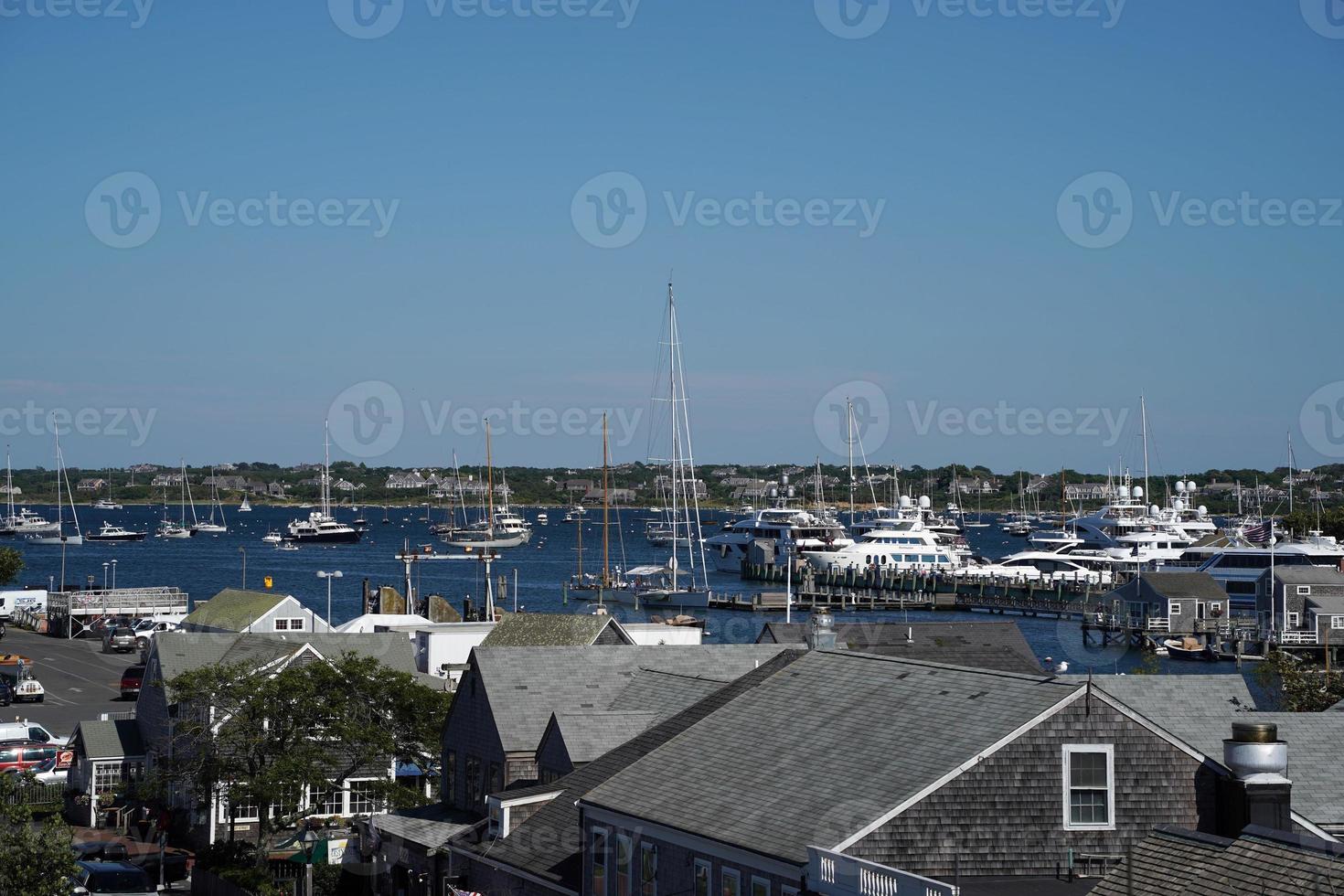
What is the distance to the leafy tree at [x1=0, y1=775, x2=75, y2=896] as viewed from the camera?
27.5 meters

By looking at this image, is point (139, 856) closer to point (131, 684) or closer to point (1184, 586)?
point (131, 684)

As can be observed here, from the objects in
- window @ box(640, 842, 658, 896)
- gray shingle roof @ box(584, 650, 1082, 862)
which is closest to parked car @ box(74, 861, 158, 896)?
gray shingle roof @ box(584, 650, 1082, 862)

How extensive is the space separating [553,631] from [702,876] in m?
23.7

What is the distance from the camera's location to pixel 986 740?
21.2m

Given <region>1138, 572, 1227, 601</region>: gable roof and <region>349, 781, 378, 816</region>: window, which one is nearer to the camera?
<region>349, 781, 378, 816</region>: window

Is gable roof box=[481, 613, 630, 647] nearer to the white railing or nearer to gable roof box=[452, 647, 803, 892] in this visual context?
gable roof box=[452, 647, 803, 892]

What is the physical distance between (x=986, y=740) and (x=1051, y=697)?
1032 mm

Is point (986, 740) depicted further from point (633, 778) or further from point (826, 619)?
point (826, 619)

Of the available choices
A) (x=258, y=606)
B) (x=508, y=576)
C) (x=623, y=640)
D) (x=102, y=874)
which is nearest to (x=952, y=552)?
(x=508, y=576)

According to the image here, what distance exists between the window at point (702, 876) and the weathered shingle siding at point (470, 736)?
38.3ft

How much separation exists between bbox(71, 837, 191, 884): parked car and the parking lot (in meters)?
18.1

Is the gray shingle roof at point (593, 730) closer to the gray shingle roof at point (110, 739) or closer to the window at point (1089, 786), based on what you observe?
the window at point (1089, 786)

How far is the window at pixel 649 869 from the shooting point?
931 inches

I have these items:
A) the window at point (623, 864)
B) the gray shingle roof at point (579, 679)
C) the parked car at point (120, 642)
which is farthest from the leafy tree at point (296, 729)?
the parked car at point (120, 642)
